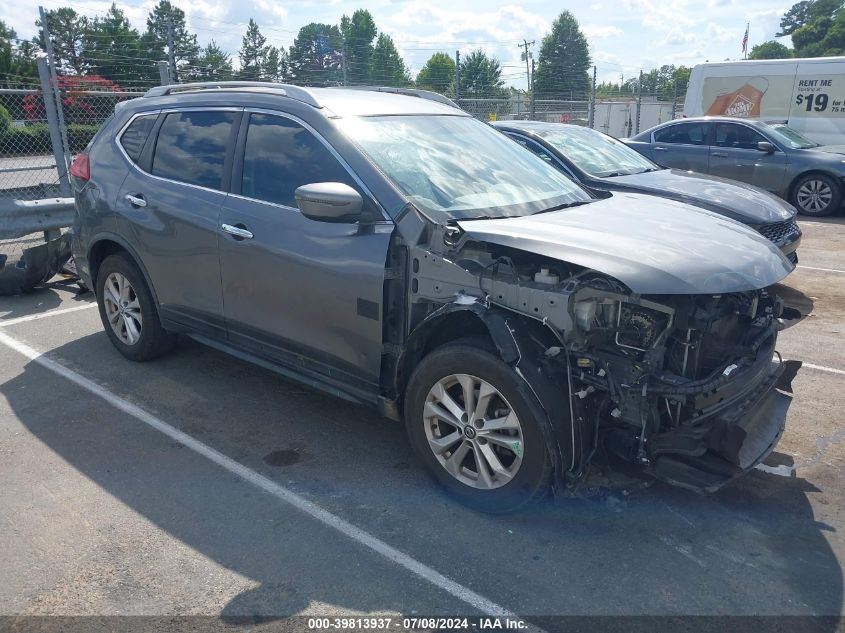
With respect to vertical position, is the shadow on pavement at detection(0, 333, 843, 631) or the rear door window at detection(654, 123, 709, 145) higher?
the rear door window at detection(654, 123, 709, 145)

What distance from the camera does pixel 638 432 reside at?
318 cm

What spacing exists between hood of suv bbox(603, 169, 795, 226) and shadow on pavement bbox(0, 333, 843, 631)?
358cm

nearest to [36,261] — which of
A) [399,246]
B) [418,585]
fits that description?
[399,246]

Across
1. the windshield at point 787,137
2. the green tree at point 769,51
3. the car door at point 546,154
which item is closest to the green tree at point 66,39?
the car door at point 546,154

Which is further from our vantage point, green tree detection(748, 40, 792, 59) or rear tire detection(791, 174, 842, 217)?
green tree detection(748, 40, 792, 59)

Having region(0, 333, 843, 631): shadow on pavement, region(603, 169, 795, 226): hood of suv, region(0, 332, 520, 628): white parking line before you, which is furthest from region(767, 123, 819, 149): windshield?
region(0, 332, 520, 628): white parking line

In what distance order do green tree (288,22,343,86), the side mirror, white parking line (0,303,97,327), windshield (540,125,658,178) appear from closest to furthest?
1. the side mirror
2. white parking line (0,303,97,327)
3. windshield (540,125,658,178)
4. green tree (288,22,343,86)

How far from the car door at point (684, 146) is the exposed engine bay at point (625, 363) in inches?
385

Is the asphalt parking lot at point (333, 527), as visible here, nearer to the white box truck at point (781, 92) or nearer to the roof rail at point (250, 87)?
the roof rail at point (250, 87)

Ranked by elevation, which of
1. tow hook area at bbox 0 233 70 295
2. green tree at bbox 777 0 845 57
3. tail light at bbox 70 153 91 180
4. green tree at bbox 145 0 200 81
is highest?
green tree at bbox 777 0 845 57

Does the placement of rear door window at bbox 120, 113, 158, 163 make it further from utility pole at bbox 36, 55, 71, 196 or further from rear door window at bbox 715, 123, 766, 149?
rear door window at bbox 715, 123, 766, 149

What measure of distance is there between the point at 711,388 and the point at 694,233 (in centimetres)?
97

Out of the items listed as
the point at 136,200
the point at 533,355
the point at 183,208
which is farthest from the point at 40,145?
the point at 533,355

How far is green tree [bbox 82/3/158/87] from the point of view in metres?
15.7
